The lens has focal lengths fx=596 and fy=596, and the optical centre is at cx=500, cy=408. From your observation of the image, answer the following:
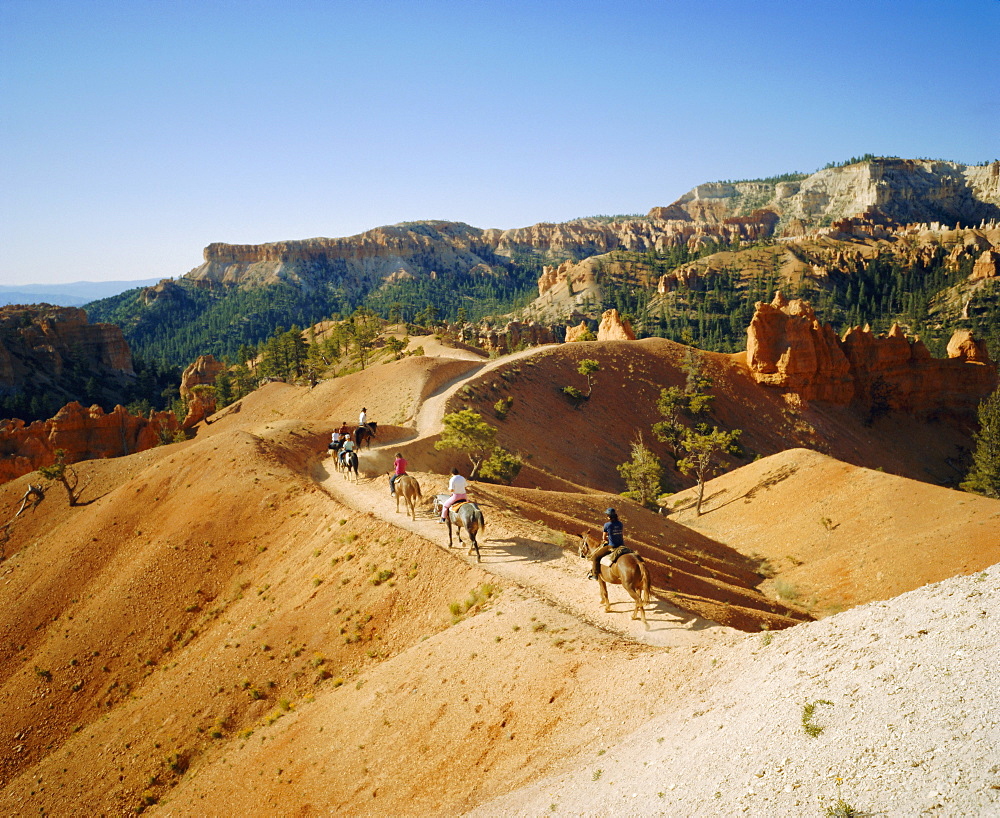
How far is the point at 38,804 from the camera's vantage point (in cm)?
1614

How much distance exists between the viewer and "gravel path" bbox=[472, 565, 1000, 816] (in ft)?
19.4

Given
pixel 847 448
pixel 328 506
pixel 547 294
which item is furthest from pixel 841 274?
pixel 328 506

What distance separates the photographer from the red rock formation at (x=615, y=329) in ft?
263

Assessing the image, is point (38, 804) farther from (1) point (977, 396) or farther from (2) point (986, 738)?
(1) point (977, 396)

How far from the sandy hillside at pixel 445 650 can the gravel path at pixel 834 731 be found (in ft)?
0.12

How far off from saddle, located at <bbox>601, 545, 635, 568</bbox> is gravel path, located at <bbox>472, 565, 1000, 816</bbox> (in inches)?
→ 150

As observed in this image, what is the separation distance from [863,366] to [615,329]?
29.7 meters

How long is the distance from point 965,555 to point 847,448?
4295 cm

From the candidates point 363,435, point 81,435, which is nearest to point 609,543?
point 363,435

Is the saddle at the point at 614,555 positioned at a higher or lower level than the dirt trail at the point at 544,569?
higher

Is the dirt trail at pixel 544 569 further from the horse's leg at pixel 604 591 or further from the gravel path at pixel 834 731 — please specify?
the gravel path at pixel 834 731

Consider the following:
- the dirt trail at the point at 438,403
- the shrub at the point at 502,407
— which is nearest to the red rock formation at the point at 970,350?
the dirt trail at the point at 438,403

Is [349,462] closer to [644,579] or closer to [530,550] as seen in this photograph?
[530,550]

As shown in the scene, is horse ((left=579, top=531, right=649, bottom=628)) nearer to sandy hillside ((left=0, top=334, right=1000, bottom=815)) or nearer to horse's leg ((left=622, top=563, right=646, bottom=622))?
horse's leg ((left=622, top=563, right=646, bottom=622))
